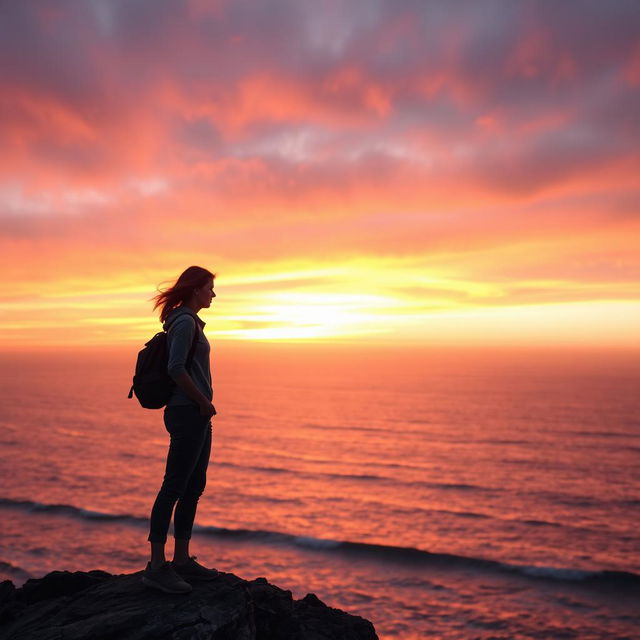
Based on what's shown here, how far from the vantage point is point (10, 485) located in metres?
38.8

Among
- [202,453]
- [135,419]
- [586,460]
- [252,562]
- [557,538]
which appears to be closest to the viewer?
[202,453]

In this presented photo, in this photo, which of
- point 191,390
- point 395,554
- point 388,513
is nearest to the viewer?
point 191,390

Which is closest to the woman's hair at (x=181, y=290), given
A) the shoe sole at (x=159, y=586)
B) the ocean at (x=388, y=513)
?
the shoe sole at (x=159, y=586)

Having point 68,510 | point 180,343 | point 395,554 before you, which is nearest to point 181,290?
point 180,343

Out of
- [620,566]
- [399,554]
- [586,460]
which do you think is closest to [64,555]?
[399,554]

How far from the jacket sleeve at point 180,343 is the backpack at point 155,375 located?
10 cm

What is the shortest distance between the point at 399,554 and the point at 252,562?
7.41m

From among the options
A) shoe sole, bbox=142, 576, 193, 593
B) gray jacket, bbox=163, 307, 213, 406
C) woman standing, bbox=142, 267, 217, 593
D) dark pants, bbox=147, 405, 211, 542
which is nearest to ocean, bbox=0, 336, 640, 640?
shoe sole, bbox=142, 576, 193, 593

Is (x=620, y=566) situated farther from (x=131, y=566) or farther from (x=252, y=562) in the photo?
(x=131, y=566)

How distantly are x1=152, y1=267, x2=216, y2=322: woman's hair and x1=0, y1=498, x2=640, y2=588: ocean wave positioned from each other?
24.3 meters

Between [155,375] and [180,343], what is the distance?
0.43 metres

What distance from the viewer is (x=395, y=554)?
26.7 meters

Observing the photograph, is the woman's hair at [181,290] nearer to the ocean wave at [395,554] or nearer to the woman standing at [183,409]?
the woman standing at [183,409]

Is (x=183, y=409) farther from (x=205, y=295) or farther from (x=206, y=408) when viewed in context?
(x=205, y=295)
